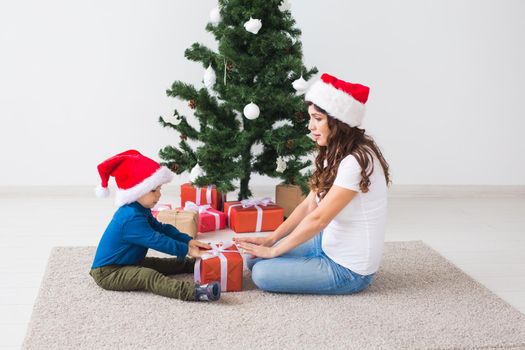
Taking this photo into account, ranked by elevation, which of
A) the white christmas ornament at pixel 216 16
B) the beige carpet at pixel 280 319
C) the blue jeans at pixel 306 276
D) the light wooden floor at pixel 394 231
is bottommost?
the light wooden floor at pixel 394 231

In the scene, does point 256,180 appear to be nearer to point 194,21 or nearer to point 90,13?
point 194,21

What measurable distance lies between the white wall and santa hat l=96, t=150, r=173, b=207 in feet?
5.03

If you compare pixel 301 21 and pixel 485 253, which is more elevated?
pixel 301 21

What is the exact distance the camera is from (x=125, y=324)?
8.02ft

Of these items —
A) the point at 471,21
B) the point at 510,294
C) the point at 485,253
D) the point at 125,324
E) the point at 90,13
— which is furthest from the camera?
the point at 471,21

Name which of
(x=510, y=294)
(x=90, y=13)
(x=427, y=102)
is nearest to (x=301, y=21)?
(x=427, y=102)

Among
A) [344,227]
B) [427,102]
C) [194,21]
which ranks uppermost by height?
[194,21]

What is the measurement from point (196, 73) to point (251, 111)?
3.12ft

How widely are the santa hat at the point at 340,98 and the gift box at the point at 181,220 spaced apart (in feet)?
3.67

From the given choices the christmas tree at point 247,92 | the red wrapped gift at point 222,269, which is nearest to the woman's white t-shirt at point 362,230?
the red wrapped gift at point 222,269

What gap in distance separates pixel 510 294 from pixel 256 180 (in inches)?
75.9

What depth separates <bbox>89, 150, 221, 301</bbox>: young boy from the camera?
2.67 meters

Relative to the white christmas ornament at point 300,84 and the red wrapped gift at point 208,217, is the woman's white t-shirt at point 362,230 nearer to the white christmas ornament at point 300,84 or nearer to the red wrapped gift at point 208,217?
the white christmas ornament at point 300,84

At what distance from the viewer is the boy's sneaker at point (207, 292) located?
263 cm
